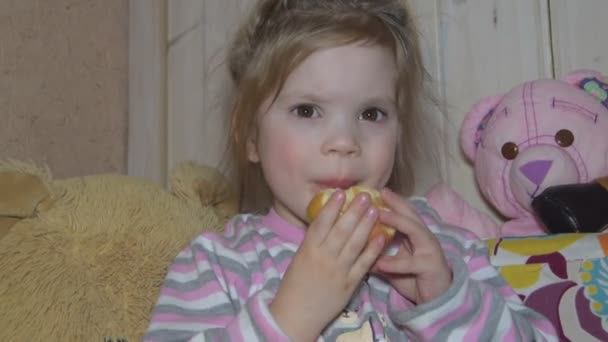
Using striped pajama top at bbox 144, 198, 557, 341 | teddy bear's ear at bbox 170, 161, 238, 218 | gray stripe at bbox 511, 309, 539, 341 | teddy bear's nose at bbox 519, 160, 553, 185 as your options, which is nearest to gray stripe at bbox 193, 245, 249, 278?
striped pajama top at bbox 144, 198, 557, 341

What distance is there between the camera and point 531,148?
1128 mm

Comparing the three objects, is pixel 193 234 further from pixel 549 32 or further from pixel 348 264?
pixel 549 32

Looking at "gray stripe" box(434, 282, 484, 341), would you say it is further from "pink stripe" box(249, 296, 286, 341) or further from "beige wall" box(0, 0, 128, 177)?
"beige wall" box(0, 0, 128, 177)

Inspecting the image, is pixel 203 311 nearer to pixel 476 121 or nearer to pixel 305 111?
pixel 305 111

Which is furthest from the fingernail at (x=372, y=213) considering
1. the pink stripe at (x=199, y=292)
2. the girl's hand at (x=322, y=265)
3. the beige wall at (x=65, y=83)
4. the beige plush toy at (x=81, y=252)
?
the beige wall at (x=65, y=83)

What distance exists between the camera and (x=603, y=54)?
1.22 meters

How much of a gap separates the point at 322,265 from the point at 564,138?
0.48m

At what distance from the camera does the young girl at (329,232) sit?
84 cm

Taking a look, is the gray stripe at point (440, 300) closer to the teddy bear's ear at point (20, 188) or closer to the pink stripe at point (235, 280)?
the pink stripe at point (235, 280)

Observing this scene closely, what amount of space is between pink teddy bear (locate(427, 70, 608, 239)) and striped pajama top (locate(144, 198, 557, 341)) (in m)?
0.15

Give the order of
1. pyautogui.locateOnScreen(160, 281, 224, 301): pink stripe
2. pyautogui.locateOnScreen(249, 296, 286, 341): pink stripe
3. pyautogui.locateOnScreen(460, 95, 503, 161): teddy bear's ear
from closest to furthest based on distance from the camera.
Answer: pyautogui.locateOnScreen(249, 296, 286, 341): pink stripe, pyautogui.locateOnScreen(160, 281, 224, 301): pink stripe, pyautogui.locateOnScreen(460, 95, 503, 161): teddy bear's ear

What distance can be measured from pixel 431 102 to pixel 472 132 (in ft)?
0.36

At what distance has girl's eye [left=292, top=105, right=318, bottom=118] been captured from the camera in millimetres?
983

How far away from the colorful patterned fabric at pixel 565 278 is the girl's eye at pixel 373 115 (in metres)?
0.23
